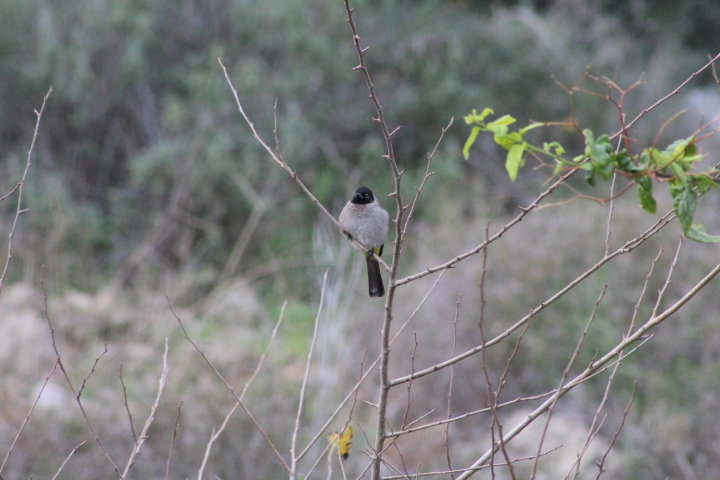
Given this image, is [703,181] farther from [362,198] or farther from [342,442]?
[362,198]

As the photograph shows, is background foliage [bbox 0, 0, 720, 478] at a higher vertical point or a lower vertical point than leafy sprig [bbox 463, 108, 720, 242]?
lower

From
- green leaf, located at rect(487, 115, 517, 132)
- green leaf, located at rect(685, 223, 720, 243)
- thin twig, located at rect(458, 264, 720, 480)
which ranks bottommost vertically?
thin twig, located at rect(458, 264, 720, 480)

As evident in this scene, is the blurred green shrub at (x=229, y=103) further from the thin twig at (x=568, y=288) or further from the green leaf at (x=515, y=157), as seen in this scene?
the green leaf at (x=515, y=157)

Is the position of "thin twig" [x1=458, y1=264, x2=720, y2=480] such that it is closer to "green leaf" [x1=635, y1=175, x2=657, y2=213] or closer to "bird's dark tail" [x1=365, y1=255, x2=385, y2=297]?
"green leaf" [x1=635, y1=175, x2=657, y2=213]

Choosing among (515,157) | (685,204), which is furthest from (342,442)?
(685,204)

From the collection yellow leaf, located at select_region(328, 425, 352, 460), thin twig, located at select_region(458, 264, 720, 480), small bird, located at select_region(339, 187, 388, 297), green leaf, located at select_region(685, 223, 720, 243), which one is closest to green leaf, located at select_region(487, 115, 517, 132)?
green leaf, located at select_region(685, 223, 720, 243)

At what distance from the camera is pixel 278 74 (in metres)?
10.1

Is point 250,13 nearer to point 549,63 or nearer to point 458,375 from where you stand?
point 549,63

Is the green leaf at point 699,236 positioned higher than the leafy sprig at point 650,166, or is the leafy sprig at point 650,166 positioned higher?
the leafy sprig at point 650,166

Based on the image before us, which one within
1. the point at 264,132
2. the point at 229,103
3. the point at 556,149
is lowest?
the point at 264,132

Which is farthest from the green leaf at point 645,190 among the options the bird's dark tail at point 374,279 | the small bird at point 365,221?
the small bird at point 365,221

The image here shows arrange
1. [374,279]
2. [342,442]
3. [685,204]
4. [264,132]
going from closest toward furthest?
1. [685,204]
2. [342,442]
3. [374,279]
4. [264,132]

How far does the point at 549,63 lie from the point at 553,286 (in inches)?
188

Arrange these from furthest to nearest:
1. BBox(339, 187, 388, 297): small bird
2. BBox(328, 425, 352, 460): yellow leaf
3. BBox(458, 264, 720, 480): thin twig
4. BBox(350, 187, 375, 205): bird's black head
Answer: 1. BBox(350, 187, 375, 205): bird's black head
2. BBox(339, 187, 388, 297): small bird
3. BBox(328, 425, 352, 460): yellow leaf
4. BBox(458, 264, 720, 480): thin twig
